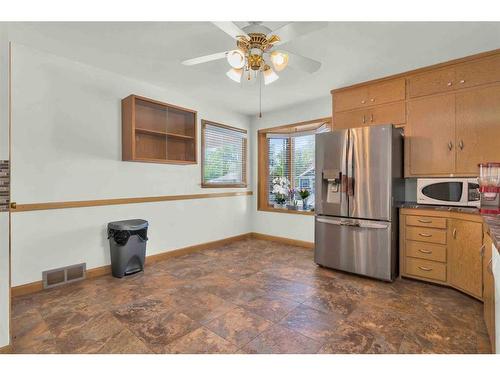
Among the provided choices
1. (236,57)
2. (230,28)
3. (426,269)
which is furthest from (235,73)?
(426,269)

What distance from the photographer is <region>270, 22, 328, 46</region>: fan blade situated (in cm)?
153

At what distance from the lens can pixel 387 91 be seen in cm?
313

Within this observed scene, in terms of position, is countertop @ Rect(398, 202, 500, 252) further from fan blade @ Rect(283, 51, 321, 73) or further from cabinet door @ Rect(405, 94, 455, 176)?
fan blade @ Rect(283, 51, 321, 73)

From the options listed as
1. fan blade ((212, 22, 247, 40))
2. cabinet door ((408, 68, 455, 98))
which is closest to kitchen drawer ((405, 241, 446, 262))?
cabinet door ((408, 68, 455, 98))

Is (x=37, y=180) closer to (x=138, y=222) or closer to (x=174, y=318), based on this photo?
(x=138, y=222)

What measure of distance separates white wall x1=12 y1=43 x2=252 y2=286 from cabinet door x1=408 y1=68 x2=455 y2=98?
10.3ft

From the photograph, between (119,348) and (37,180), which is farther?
(37,180)

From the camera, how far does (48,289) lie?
262cm

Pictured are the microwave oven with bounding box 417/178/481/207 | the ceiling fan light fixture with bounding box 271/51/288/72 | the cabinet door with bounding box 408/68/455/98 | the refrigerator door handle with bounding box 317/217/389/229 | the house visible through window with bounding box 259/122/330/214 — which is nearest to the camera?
the ceiling fan light fixture with bounding box 271/51/288/72

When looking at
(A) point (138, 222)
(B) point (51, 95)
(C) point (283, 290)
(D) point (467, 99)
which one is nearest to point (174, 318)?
(C) point (283, 290)

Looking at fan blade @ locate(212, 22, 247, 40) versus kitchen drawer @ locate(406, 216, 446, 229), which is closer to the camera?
fan blade @ locate(212, 22, 247, 40)

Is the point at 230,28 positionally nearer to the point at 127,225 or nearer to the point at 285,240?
the point at 127,225

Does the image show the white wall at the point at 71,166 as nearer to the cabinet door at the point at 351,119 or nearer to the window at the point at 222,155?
the window at the point at 222,155
